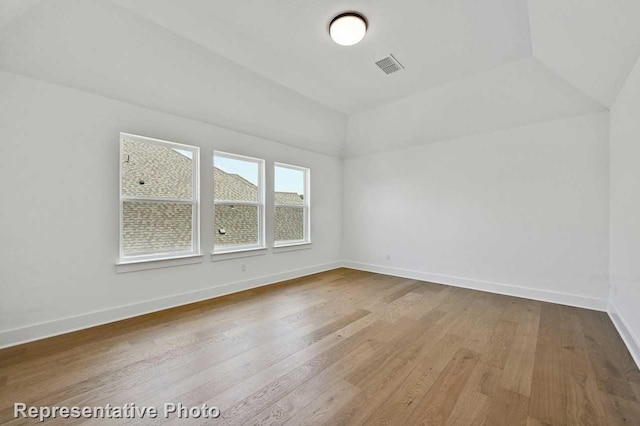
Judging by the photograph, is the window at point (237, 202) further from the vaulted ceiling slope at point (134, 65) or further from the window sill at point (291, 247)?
the vaulted ceiling slope at point (134, 65)

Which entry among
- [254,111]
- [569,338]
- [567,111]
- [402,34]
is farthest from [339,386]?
[567,111]

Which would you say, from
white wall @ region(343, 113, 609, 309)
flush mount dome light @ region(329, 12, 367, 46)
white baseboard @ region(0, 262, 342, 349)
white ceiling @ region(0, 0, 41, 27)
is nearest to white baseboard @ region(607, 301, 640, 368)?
white wall @ region(343, 113, 609, 309)

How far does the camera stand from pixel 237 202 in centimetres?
412

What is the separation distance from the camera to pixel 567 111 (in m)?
3.43

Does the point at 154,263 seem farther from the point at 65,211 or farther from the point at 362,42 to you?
the point at 362,42

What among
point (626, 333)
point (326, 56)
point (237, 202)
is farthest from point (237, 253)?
point (626, 333)

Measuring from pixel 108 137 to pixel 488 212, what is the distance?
511 cm

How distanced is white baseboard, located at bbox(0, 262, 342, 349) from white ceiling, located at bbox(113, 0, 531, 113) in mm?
2988

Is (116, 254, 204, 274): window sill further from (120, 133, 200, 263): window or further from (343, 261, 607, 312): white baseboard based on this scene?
(343, 261, 607, 312): white baseboard

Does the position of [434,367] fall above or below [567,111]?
below

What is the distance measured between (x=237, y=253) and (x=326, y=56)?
9.63ft

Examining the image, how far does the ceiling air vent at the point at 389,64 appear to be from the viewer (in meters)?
3.16

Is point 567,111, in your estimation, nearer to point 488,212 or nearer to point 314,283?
point 488,212

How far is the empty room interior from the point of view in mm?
1836
